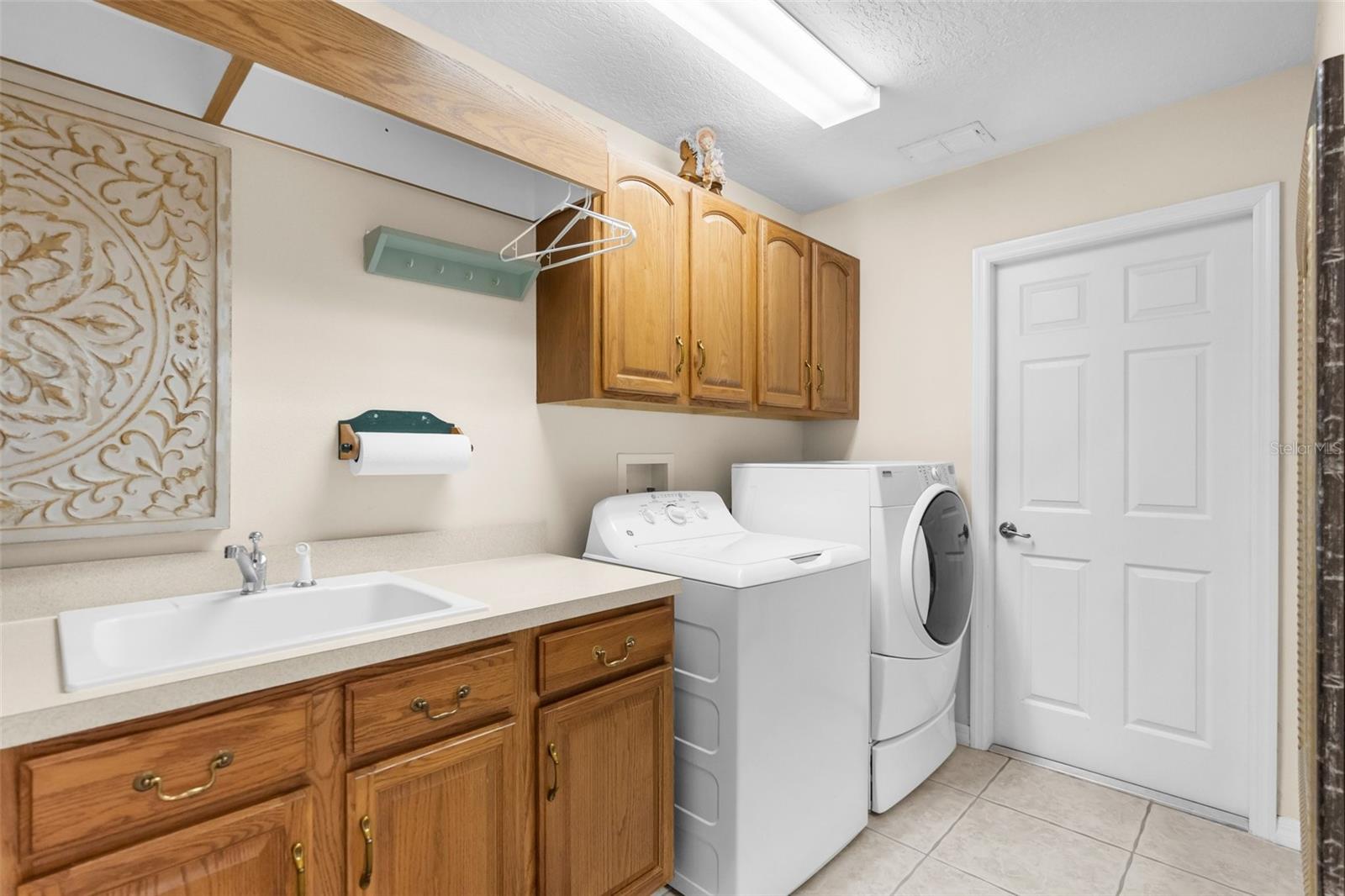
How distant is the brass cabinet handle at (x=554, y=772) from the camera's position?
1474 mm

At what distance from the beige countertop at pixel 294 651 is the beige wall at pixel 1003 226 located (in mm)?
1683

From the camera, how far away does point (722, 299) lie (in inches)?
95.0

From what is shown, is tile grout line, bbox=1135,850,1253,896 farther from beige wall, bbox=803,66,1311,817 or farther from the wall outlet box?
the wall outlet box

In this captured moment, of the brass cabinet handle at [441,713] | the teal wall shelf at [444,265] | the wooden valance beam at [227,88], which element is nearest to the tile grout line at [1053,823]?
the brass cabinet handle at [441,713]

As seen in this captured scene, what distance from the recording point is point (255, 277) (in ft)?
5.32

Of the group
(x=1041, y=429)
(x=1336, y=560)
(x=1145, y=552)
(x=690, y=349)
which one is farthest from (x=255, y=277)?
(x=1145, y=552)

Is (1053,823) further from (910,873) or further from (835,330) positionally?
(835,330)

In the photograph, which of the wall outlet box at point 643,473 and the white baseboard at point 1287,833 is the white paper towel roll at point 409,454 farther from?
the white baseboard at point 1287,833

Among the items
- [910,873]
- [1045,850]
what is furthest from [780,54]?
[1045,850]

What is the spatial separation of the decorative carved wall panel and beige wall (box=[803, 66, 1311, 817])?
2.52 meters

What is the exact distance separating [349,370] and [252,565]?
22.4 inches

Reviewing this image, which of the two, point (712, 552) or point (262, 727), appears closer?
point (262, 727)

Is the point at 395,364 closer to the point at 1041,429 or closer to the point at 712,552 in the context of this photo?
the point at 712,552

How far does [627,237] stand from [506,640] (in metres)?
1.24
